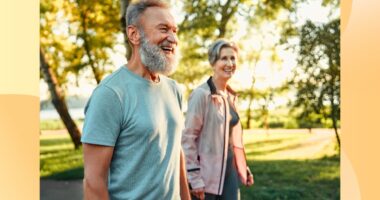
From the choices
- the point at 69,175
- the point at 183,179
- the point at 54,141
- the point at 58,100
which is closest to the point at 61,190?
the point at 69,175

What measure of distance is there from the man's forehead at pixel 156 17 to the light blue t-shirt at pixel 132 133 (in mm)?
182

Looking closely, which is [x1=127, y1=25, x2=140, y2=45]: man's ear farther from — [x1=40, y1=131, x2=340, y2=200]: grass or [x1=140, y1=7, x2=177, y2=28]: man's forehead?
[x1=40, y1=131, x2=340, y2=200]: grass

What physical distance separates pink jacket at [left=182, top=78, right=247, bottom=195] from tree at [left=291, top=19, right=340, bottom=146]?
420cm

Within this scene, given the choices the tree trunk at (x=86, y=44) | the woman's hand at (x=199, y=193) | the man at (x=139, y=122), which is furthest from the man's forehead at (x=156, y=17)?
the tree trunk at (x=86, y=44)

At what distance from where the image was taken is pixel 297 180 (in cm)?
736

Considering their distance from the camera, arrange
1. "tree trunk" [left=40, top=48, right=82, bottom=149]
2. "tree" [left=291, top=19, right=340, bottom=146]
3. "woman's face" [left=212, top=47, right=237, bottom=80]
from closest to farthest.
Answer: "woman's face" [left=212, top=47, right=237, bottom=80]
"tree" [left=291, top=19, right=340, bottom=146]
"tree trunk" [left=40, top=48, right=82, bottom=149]

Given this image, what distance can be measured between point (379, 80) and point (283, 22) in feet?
Answer: 10.8

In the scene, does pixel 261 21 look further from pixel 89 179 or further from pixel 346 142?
pixel 89 179

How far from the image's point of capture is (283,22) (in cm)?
768

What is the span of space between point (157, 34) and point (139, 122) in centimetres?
31

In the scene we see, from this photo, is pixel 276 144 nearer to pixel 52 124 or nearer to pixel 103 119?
pixel 52 124

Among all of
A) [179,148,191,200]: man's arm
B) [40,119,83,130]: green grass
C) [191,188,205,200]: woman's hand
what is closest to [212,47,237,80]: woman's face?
[191,188,205,200]: woman's hand

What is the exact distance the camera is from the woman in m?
3.10

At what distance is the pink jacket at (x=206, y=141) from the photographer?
3096mm
